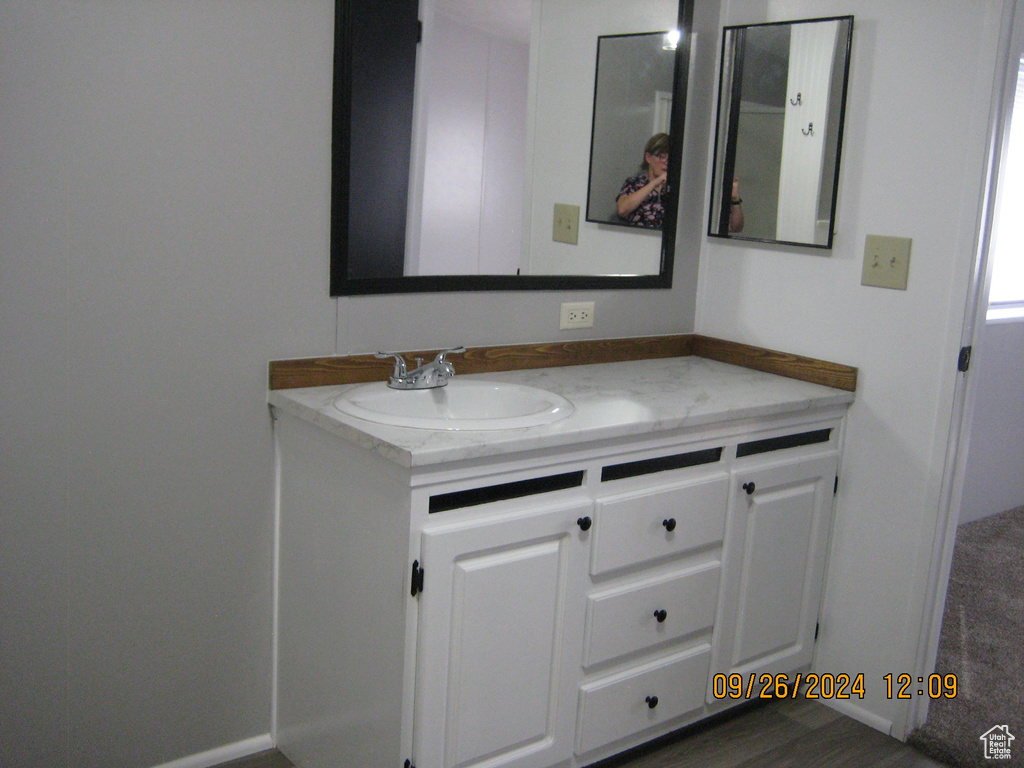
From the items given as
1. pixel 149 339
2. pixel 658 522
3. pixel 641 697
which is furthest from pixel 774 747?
pixel 149 339

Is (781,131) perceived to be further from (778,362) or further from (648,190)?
(778,362)

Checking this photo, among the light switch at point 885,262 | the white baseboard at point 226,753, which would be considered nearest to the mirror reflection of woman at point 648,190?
the light switch at point 885,262

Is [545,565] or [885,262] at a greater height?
[885,262]

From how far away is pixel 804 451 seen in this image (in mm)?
2414

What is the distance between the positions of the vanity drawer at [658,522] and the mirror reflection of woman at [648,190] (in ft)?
2.62

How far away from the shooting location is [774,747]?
235cm

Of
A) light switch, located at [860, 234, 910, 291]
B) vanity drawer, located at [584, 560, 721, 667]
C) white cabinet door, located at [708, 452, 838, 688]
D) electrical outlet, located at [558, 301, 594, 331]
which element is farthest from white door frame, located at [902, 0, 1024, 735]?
electrical outlet, located at [558, 301, 594, 331]

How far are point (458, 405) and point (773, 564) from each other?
2.85ft

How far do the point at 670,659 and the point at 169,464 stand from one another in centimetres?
118

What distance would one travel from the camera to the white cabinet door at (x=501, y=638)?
1.79 m

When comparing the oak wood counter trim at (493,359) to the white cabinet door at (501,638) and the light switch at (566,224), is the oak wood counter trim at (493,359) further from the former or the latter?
the white cabinet door at (501,638)

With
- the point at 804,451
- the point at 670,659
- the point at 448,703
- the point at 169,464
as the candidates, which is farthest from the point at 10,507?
the point at 804,451

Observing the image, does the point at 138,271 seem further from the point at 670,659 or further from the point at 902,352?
the point at 902,352

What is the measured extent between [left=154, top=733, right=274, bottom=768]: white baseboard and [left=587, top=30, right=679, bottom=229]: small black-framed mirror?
1512mm
